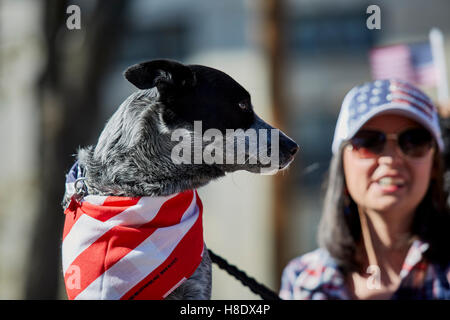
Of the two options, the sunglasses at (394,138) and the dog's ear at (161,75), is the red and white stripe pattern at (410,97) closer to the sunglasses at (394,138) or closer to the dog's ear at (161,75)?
the sunglasses at (394,138)

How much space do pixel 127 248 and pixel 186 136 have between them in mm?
347

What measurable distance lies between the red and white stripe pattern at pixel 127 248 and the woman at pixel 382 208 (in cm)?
89

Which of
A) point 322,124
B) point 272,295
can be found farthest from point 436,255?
point 322,124

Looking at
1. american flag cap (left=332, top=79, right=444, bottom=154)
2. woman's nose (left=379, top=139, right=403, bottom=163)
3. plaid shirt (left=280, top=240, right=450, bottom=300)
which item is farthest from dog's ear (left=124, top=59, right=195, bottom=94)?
plaid shirt (left=280, top=240, right=450, bottom=300)

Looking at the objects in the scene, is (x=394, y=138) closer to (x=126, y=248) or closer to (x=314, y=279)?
(x=314, y=279)

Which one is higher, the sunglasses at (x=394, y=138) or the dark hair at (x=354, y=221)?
the sunglasses at (x=394, y=138)

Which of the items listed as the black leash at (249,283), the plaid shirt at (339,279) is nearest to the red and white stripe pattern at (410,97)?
the plaid shirt at (339,279)

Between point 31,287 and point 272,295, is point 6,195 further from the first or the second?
point 272,295

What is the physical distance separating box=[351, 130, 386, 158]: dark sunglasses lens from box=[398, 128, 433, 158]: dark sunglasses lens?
0.24 feet

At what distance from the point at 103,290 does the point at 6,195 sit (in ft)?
25.5

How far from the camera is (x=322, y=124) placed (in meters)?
12.6

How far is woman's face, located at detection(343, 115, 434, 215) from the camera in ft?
7.27

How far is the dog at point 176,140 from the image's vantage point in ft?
5.36

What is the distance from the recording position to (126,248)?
1.62 m
